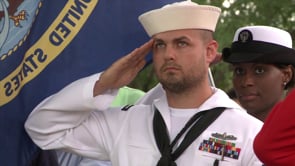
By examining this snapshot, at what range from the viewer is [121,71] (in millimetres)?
3738

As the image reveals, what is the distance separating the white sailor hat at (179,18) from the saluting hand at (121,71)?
0.31ft

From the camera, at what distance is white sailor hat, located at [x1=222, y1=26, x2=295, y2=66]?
13.3 ft

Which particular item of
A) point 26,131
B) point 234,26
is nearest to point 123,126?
point 26,131

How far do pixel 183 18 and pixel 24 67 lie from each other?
2.64 feet

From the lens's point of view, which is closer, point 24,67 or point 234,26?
point 24,67

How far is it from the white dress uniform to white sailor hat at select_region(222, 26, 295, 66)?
0.44m

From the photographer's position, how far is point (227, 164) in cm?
343

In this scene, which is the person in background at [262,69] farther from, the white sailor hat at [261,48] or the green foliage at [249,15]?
the green foliage at [249,15]

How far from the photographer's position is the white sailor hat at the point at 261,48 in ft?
13.3

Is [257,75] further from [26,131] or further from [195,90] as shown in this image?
[26,131]

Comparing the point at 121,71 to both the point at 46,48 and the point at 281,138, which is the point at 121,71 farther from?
the point at 281,138

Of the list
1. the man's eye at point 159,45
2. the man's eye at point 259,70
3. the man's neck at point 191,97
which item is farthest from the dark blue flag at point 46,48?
the man's eye at point 259,70

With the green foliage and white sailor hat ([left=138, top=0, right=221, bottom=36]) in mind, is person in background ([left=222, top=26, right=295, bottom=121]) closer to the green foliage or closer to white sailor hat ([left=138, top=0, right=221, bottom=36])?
white sailor hat ([left=138, top=0, right=221, bottom=36])

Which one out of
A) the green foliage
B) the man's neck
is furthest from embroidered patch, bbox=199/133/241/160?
the green foliage
